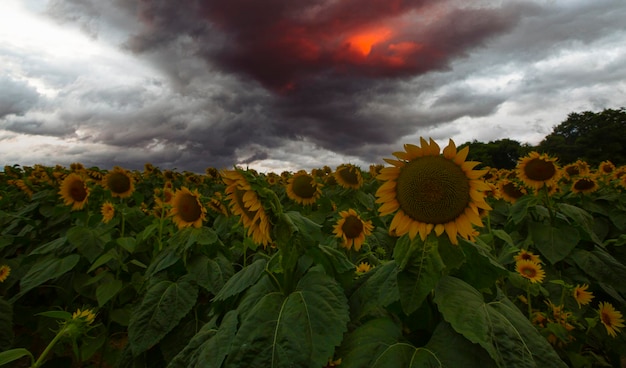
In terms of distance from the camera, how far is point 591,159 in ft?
131

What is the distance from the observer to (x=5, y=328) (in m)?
3.35

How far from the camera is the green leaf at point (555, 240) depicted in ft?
13.4

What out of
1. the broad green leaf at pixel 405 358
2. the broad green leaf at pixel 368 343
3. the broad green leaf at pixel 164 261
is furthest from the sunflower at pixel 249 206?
the broad green leaf at pixel 164 261

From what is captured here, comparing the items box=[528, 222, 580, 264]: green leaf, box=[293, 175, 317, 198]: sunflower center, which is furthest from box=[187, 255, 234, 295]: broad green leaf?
box=[528, 222, 580, 264]: green leaf

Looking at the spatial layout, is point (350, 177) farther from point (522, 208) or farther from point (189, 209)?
point (189, 209)

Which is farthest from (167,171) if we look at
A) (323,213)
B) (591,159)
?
(591,159)

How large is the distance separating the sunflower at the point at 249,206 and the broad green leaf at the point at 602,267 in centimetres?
364

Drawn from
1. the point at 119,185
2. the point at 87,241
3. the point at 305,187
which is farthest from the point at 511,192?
the point at 119,185

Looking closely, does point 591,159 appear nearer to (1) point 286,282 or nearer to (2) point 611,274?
(2) point 611,274

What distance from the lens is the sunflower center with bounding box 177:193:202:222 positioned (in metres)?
3.57

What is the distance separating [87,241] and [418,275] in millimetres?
3615

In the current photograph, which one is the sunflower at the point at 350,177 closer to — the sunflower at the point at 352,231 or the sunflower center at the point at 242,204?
the sunflower at the point at 352,231

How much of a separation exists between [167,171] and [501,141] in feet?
174

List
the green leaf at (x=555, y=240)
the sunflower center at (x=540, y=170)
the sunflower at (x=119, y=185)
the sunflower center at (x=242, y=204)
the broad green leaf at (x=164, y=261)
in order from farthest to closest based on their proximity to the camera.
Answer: the sunflower at (x=119, y=185) < the sunflower center at (x=540, y=170) < the green leaf at (x=555, y=240) < the broad green leaf at (x=164, y=261) < the sunflower center at (x=242, y=204)
